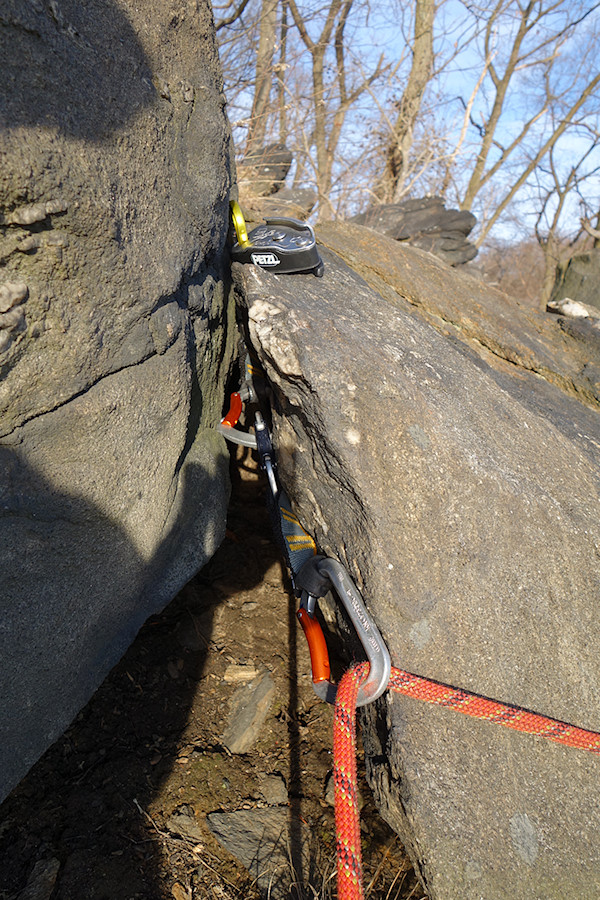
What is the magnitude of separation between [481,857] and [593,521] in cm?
94

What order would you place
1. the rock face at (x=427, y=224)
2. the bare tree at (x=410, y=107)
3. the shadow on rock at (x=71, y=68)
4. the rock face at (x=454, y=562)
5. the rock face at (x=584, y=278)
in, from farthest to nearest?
the bare tree at (x=410, y=107), the rock face at (x=427, y=224), the rock face at (x=584, y=278), the rock face at (x=454, y=562), the shadow on rock at (x=71, y=68)

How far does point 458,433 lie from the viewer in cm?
160

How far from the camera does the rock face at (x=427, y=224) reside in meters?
6.22

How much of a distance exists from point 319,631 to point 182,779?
559mm

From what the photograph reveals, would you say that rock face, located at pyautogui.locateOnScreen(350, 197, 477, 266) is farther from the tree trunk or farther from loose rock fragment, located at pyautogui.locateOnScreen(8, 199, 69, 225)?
loose rock fragment, located at pyautogui.locateOnScreen(8, 199, 69, 225)

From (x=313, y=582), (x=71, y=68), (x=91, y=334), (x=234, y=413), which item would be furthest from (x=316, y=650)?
(x=71, y=68)

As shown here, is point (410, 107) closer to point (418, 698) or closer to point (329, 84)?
point (329, 84)

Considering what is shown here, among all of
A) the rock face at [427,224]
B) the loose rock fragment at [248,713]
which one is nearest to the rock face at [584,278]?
the rock face at [427,224]

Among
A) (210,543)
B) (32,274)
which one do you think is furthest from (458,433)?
(32,274)

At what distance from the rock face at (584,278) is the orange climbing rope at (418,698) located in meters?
4.77

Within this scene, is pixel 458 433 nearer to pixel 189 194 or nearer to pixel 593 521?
pixel 593 521

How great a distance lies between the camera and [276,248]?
185cm

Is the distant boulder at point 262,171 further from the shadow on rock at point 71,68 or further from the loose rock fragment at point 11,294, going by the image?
the loose rock fragment at point 11,294

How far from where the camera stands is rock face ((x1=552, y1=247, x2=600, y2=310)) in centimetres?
528
